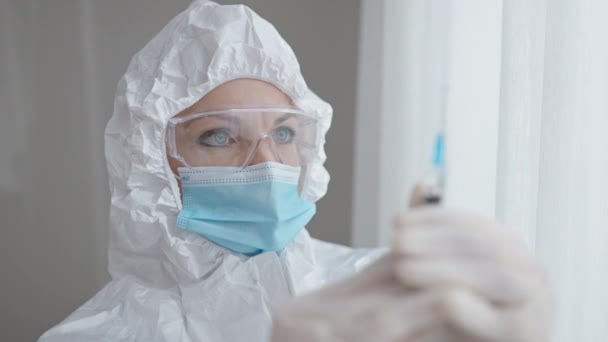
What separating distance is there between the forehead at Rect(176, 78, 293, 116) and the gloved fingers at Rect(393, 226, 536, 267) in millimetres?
760

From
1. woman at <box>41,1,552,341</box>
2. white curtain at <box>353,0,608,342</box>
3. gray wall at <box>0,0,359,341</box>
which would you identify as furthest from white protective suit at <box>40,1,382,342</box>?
gray wall at <box>0,0,359,341</box>

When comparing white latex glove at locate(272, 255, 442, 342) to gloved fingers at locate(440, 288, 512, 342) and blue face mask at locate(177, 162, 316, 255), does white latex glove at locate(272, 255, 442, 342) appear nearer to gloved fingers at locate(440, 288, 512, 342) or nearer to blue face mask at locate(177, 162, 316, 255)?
gloved fingers at locate(440, 288, 512, 342)

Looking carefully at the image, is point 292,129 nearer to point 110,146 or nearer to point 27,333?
point 110,146

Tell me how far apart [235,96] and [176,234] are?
31 centimetres

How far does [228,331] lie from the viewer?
111 cm

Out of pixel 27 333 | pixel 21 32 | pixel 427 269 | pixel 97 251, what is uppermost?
pixel 21 32

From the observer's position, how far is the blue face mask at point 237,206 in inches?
45.9

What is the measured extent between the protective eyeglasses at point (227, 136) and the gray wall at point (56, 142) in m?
1.15

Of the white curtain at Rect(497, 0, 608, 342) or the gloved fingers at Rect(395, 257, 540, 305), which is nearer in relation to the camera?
the gloved fingers at Rect(395, 257, 540, 305)

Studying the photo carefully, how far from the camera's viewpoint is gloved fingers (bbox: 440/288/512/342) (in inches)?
16.6

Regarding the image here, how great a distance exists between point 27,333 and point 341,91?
156 centimetres

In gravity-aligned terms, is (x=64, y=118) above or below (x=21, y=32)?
below

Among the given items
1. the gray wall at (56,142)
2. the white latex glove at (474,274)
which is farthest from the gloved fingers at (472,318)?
the gray wall at (56,142)

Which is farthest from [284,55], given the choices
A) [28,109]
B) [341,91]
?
[28,109]
